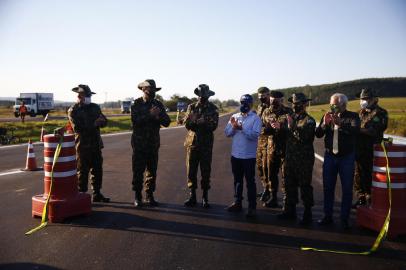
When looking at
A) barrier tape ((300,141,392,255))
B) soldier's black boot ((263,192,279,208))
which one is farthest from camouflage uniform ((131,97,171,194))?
barrier tape ((300,141,392,255))

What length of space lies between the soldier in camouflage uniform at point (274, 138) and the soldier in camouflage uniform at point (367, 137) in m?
1.38

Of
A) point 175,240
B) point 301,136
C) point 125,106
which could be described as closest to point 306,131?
point 301,136

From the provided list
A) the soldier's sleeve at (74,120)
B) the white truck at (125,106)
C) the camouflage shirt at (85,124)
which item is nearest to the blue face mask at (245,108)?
the camouflage shirt at (85,124)

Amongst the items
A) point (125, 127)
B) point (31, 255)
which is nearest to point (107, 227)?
point (31, 255)

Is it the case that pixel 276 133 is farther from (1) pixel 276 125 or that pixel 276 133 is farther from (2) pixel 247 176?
(2) pixel 247 176

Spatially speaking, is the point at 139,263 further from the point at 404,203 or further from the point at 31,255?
the point at 404,203

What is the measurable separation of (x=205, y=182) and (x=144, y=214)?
Result: 132 centimetres

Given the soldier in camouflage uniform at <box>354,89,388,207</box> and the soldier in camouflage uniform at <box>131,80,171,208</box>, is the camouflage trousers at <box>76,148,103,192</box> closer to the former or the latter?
the soldier in camouflage uniform at <box>131,80,171,208</box>

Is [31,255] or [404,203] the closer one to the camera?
[31,255]

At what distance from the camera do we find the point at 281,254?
4914 millimetres

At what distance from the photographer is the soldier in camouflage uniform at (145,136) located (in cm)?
727

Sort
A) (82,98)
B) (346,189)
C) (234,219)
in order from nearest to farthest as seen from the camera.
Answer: (346,189)
(234,219)
(82,98)

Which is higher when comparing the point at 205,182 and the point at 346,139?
the point at 346,139

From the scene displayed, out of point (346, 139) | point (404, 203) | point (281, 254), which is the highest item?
point (346, 139)
